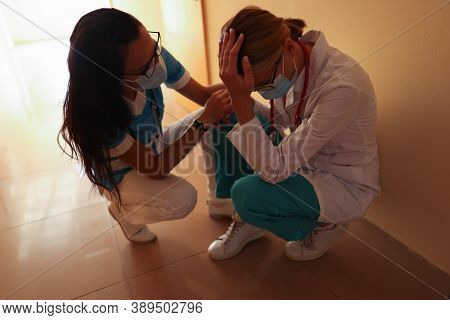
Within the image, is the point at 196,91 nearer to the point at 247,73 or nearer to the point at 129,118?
the point at 129,118

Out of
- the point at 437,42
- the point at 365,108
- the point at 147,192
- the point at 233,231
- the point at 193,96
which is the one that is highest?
the point at 437,42

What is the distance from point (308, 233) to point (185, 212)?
41 centimetres

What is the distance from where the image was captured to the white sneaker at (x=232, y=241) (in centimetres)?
120

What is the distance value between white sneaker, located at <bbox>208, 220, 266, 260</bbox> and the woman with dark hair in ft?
0.51

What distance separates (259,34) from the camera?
82 cm

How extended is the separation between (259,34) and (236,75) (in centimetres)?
10

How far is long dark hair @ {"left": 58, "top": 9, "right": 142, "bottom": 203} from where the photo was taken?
0.89 m

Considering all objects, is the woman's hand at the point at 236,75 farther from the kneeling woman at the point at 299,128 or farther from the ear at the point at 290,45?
the ear at the point at 290,45

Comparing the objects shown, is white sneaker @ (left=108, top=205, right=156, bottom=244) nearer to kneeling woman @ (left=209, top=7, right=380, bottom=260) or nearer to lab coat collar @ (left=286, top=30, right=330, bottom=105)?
kneeling woman @ (left=209, top=7, right=380, bottom=260)

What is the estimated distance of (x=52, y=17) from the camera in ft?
10.2

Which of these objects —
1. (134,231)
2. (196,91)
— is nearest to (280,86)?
(196,91)

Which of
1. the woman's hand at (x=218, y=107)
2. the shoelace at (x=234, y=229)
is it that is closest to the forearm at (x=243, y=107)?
the woman's hand at (x=218, y=107)
